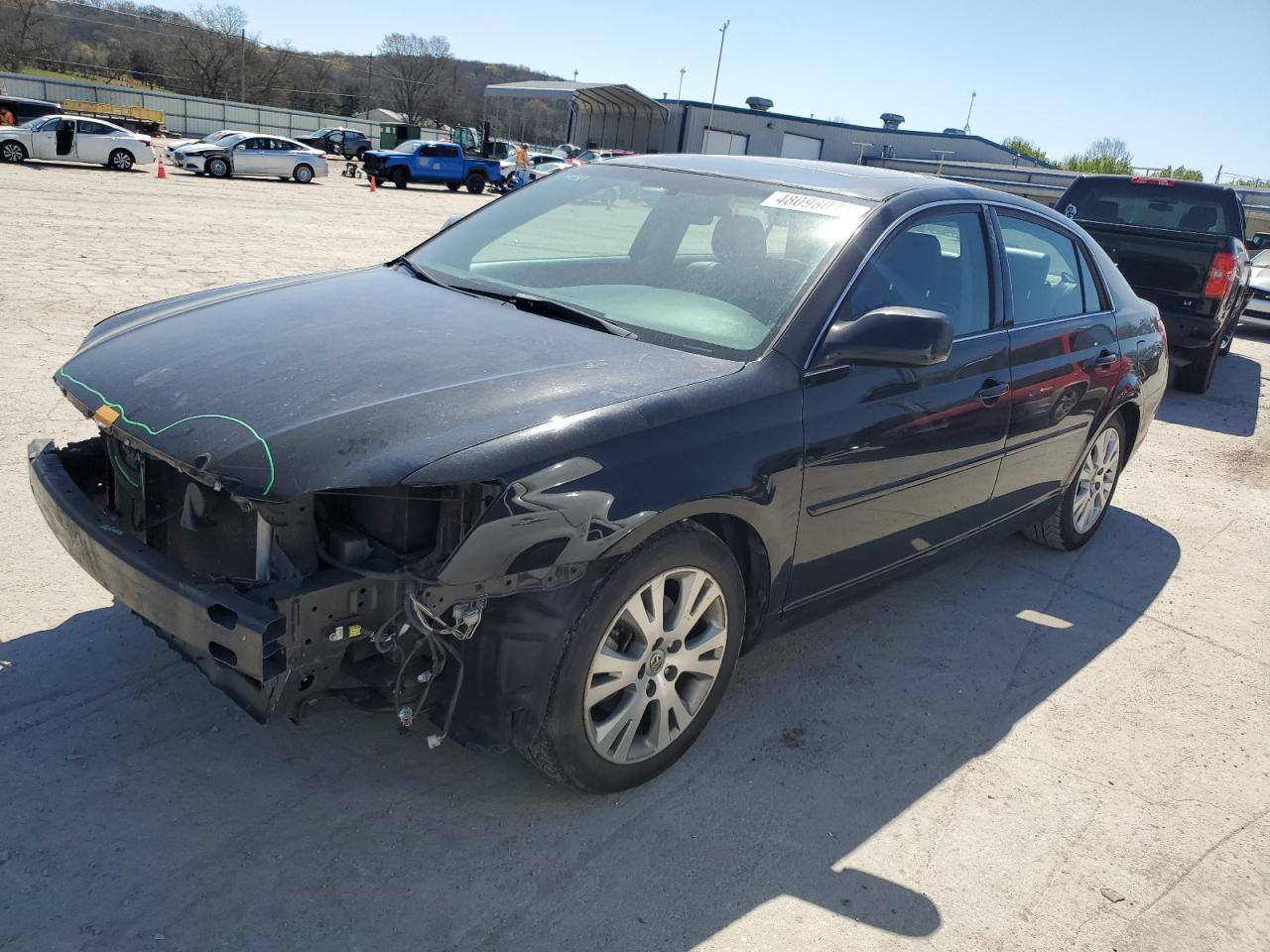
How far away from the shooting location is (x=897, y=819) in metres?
3.06

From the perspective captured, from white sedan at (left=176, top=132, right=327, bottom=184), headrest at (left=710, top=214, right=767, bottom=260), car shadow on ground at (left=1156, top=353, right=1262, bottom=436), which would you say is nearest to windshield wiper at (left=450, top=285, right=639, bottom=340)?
headrest at (left=710, top=214, right=767, bottom=260)

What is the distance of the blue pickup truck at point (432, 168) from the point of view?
3319 centimetres

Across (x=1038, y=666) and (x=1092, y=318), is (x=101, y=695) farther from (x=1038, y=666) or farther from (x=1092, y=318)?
(x=1092, y=318)

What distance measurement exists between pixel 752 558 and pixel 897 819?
906 millimetres

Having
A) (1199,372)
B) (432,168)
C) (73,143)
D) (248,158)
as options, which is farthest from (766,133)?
(1199,372)

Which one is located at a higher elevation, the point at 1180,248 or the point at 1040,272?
the point at 1180,248

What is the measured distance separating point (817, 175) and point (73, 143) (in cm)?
2792

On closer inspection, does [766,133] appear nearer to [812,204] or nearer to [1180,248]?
[1180,248]

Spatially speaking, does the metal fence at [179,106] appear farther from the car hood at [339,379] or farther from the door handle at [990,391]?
the door handle at [990,391]

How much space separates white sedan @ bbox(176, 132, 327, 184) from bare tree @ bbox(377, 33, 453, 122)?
63096 millimetres

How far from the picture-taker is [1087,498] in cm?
531

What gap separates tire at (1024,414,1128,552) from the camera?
202 inches

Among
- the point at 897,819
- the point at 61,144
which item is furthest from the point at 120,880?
the point at 61,144

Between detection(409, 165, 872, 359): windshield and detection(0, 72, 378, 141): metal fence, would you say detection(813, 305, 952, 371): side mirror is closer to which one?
detection(409, 165, 872, 359): windshield
